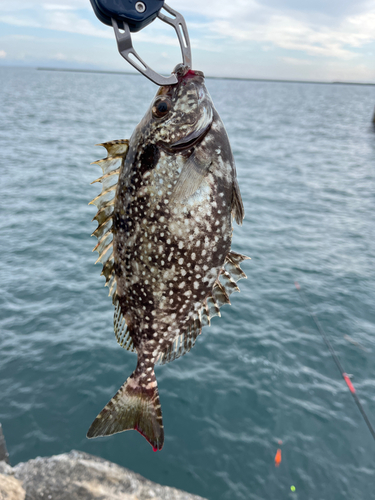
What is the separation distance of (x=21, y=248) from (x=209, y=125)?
69.2 feet

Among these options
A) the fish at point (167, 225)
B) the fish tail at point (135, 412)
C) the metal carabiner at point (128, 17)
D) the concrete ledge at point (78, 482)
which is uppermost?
the metal carabiner at point (128, 17)

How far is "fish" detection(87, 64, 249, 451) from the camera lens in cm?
281

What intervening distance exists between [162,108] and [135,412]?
8.13 feet

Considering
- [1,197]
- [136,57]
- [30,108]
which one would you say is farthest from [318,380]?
[30,108]

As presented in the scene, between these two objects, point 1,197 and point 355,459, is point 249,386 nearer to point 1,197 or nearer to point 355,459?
point 355,459

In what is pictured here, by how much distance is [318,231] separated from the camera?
89.6 ft

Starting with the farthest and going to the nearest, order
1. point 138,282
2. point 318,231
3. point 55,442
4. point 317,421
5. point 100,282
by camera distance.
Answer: point 318,231
point 100,282
point 317,421
point 55,442
point 138,282

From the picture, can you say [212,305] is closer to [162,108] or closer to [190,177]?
[190,177]

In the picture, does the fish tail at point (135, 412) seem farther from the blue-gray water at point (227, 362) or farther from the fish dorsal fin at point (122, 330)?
the blue-gray water at point (227, 362)

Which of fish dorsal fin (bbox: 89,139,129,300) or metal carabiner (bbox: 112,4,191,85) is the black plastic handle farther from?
fish dorsal fin (bbox: 89,139,129,300)

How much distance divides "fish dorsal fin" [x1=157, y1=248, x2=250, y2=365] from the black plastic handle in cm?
174

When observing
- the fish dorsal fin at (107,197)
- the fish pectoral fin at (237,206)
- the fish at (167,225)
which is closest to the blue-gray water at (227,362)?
the fish at (167,225)

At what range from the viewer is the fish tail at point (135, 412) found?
3.15m

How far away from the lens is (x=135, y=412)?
3297mm
